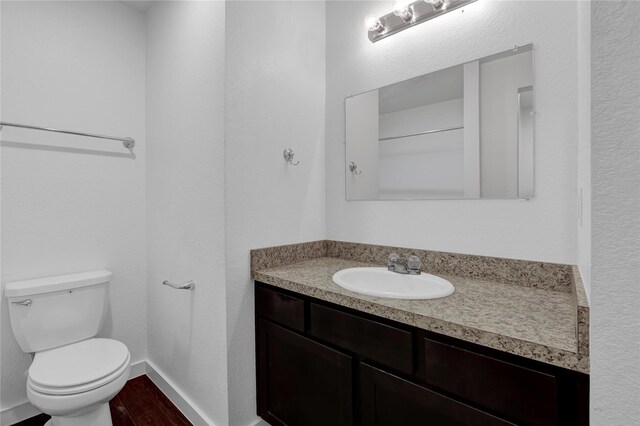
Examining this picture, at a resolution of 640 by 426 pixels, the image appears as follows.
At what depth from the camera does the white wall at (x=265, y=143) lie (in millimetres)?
1455

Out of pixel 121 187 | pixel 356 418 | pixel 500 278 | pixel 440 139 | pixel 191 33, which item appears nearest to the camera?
pixel 356 418

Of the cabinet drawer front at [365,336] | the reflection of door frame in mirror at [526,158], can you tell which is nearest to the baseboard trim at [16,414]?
the cabinet drawer front at [365,336]

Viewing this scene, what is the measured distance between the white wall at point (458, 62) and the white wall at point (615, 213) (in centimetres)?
70

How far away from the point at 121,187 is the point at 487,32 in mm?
2270

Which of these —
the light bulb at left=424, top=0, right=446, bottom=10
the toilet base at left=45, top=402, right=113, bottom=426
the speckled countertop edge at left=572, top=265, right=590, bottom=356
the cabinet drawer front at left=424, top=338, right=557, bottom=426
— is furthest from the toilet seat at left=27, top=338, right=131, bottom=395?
the light bulb at left=424, top=0, right=446, bottom=10

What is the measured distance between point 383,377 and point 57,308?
5.75 ft

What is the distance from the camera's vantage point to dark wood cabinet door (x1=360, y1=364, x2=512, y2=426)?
0.85m

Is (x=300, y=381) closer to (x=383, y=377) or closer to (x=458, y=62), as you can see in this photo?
(x=383, y=377)

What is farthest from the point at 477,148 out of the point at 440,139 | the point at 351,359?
the point at 351,359

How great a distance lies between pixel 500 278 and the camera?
1.30 metres

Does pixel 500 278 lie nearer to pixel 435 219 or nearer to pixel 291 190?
pixel 435 219

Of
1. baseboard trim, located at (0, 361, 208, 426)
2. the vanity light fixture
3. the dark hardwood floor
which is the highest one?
the vanity light fixture

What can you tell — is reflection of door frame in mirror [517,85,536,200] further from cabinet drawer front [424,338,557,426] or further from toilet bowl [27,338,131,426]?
toilet bowl [27,338,131,426]

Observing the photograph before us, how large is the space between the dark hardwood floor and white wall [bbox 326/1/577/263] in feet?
4.52
